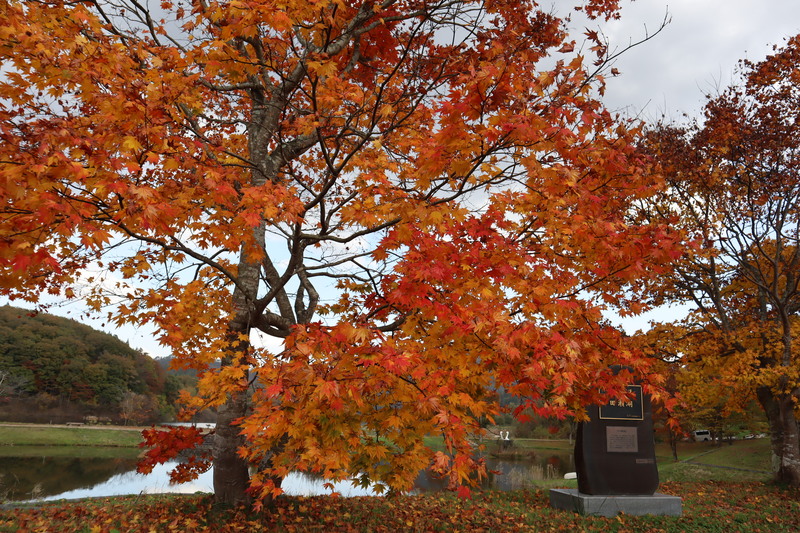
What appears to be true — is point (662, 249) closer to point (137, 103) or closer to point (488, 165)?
point (488, 165)

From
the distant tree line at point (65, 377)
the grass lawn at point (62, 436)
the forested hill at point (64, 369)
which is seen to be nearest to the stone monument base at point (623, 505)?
the grass lawn at point (62, 436)

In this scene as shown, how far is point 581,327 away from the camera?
7961 millimetres

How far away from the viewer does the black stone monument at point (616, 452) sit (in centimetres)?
1025

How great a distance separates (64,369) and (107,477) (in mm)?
43631

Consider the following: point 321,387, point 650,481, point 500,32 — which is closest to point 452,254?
point 321,387

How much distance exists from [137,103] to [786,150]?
52.5ft

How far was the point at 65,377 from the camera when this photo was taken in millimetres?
57250

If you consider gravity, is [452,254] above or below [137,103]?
below

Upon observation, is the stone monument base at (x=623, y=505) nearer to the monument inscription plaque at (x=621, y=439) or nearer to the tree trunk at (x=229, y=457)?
the monument inscription plaque at (x=621, y=439)

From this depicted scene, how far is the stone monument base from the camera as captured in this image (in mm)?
9664

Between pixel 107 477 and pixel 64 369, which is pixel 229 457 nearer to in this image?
pixel 107 477

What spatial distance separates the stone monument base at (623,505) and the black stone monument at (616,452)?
311mm

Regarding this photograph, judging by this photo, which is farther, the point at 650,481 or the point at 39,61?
the point at 650,481

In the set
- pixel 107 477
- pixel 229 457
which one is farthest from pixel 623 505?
pixel 107 477
